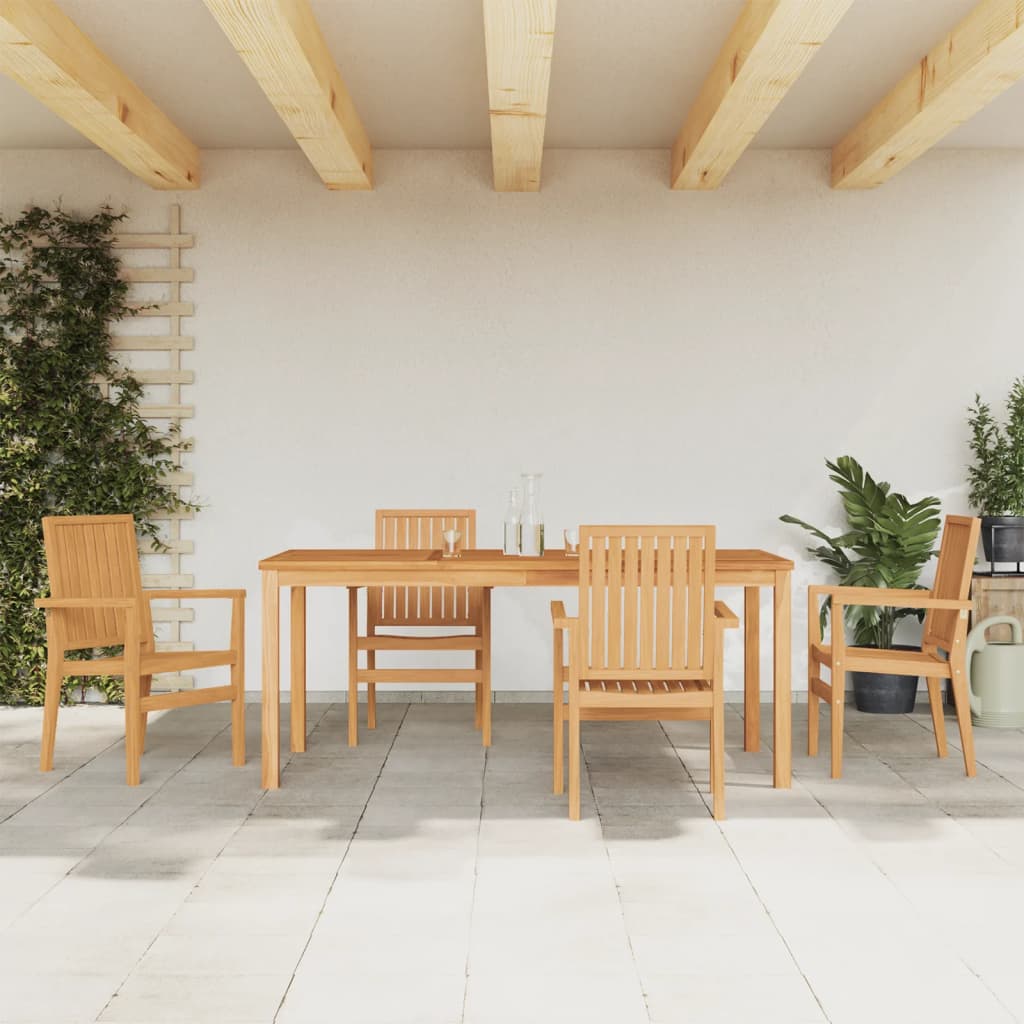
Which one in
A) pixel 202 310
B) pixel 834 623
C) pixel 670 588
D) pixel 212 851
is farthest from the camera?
pixel 202 310

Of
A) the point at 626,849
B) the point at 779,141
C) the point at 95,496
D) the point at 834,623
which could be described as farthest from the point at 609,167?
the point at 626,849

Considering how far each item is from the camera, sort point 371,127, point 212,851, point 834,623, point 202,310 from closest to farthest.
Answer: point 212,851, point 834,623, point 371,127, point 202,310

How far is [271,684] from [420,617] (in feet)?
3.27

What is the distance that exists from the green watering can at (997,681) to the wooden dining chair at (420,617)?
2230 millimetres

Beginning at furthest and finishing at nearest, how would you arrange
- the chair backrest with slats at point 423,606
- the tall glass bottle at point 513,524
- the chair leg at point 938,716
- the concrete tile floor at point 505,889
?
1. the chair backrest with slats at point 423,606
2. the chair leg at point 938,716
3. the tall glass bottle at point 513,524
4. the concrete tile floor at point 505,889

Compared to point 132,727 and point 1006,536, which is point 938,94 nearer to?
point 1006,536

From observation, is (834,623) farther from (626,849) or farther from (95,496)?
(95,496)

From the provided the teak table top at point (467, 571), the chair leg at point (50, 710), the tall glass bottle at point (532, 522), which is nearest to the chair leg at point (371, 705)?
the teak table top at point (467, 571)

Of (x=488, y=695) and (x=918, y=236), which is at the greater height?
(x=918, y=236)

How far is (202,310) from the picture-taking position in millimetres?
5434

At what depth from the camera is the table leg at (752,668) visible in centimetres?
415

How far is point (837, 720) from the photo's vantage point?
12.6 ft

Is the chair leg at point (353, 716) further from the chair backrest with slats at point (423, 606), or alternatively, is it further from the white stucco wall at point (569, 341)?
the white stucco wall at point (569, 341)

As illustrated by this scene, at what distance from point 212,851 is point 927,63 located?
3.95 m
